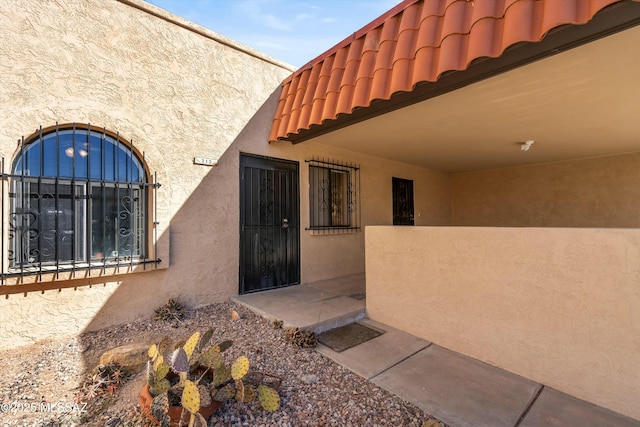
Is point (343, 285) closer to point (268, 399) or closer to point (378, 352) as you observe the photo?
point (378, 352)

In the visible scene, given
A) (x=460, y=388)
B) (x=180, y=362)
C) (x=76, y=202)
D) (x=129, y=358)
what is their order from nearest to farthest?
(x=180, y=362) → (x=460, y=388) → (x=129, y=358) → (x=76, y=202)

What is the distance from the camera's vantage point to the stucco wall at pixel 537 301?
212cm

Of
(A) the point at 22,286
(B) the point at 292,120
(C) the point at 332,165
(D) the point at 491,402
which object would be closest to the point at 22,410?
(A) the point at 22,286

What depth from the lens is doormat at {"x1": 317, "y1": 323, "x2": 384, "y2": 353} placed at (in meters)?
3.17

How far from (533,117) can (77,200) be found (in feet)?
19.8

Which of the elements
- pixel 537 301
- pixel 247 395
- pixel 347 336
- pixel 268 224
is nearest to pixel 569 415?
pixel 537 301

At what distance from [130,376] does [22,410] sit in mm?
690

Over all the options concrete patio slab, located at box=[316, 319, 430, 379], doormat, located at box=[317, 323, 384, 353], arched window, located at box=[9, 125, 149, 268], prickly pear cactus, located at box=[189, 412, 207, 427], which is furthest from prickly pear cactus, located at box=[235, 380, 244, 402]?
arched window, located at box=[9, 125, 149, 268]

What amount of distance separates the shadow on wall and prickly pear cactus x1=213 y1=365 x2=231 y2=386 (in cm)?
224

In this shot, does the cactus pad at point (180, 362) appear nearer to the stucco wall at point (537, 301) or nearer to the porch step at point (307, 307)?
the porch step at point (307, 307)

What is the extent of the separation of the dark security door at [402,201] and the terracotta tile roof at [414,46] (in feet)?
13.1

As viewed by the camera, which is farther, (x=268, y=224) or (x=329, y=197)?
(x=329, y=197)

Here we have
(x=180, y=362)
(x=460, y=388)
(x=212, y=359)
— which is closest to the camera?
(x=180, y=362)

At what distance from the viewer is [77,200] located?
10.9 feet
